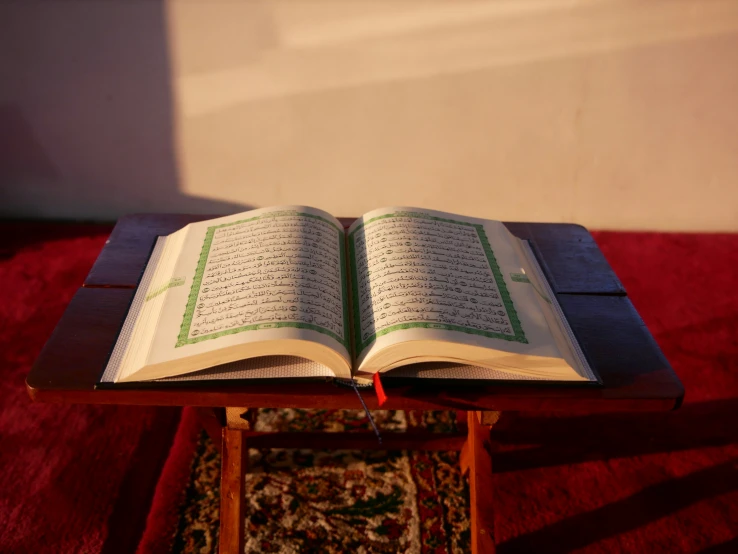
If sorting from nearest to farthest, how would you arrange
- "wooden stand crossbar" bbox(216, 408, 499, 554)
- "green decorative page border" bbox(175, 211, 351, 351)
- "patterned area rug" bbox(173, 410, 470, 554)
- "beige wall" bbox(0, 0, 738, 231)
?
"green decorative page border" bbox(175, 211, 351, 351), "wooden stand crossbar" bbox(216, 408, 499, 554), "patterned area rug" bbox(173, 410, 470, 554), "beige wall" bbox(0, 0, 738, 231)

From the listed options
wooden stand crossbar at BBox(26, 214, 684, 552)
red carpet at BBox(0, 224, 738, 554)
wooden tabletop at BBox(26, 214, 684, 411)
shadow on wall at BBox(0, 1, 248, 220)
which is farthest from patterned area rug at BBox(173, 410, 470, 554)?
shadow on wall at BBox(0, 1, 248, 220)

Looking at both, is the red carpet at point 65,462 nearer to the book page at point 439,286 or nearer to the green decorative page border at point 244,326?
the green decorative page border at point 244,326

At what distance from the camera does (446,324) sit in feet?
2.84

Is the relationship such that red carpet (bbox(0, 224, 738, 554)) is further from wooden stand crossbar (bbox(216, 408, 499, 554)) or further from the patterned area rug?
wooden stand crossbar (bbox(216, 408, 499, 554))

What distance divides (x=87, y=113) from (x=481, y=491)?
193 cm

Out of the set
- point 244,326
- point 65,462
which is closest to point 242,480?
point 244,326

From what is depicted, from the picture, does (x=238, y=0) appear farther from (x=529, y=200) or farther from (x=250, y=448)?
(x=250, y=448)

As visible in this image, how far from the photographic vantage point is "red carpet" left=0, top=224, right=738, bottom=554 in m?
1.34

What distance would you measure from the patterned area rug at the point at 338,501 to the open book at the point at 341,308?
60 cm

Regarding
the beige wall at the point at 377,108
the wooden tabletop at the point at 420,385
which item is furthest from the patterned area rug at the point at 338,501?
the beige wall at the point at 377,108

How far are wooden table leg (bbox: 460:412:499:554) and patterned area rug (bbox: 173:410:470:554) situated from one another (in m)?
0.25

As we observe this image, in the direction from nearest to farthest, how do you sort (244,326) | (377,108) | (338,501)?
(244,326) < (338,501) < (377,108)

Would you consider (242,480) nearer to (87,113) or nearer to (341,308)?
(341,308)

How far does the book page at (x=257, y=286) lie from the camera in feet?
2.78
